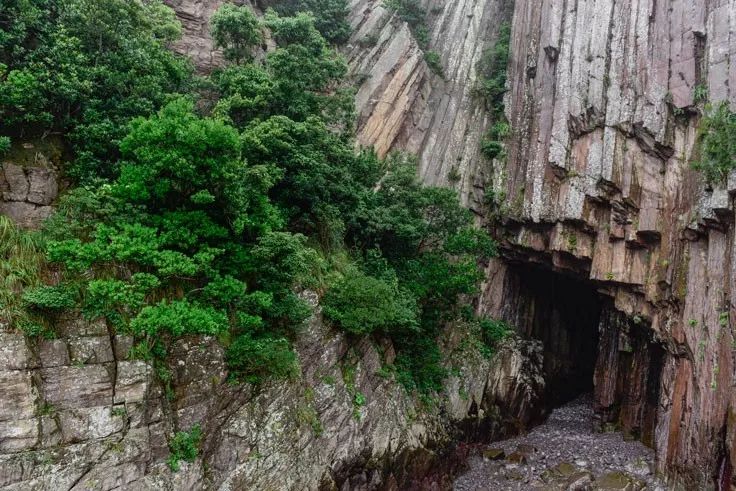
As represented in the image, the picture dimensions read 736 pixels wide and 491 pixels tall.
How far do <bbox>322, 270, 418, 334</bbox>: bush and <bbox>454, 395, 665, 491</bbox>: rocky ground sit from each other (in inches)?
270

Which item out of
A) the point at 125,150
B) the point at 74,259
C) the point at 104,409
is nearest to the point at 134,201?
the point at 125,150

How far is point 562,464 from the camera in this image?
1669cm

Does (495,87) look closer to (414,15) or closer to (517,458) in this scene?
(414,15)

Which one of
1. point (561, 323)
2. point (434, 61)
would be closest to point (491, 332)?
point (561, 323)

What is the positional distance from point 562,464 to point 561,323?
10.7 meters

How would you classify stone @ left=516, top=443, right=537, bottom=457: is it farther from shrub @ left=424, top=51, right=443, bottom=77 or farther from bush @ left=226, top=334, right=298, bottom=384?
shrub @ left=424, top=51, right=443, bottom=77

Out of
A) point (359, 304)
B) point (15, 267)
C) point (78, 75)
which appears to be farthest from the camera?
point (359, 304)

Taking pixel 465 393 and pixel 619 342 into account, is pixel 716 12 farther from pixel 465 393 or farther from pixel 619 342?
pixel 465 393

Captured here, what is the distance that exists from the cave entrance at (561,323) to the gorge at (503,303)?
5.2 inches

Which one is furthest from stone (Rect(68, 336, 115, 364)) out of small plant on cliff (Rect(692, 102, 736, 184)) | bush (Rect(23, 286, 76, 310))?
small plant on cliff (Rect(692, 102, 736, 184))

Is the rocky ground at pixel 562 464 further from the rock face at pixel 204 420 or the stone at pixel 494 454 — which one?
the rock face at pixel 204 420

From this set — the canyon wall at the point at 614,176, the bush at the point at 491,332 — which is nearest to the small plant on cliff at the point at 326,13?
the canyon wall at the point at 614,176

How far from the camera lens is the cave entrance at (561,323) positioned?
23922 mm

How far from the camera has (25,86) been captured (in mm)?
10469
